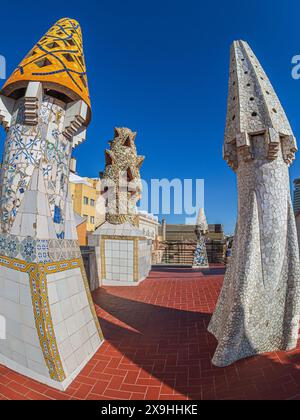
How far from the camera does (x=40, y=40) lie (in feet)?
12.1

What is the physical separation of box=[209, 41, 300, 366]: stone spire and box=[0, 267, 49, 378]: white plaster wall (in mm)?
2583

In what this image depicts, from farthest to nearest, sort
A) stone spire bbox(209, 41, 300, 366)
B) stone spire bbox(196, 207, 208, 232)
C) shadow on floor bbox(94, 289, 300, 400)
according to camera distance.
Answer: stone spire bbox(196, 207, 208, 232) < stone spire bbox(209, 41, 300, 366) < shadow on floor bbox(94, 289, 300, 400)

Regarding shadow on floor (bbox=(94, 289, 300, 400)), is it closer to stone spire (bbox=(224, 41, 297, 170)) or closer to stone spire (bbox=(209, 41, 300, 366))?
stone spire (bbox=(209, 41, 300, 366))

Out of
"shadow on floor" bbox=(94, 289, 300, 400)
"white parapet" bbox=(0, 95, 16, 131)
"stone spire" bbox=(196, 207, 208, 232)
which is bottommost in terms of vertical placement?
"shadow on floor" bbox=(94, 289, 300, 400)

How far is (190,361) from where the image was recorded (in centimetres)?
322

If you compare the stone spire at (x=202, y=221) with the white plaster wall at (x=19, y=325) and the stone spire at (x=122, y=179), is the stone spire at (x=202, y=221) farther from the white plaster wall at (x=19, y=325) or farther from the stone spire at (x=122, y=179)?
the white plaster wall at (x=19, y=325)

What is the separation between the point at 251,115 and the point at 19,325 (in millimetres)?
4919

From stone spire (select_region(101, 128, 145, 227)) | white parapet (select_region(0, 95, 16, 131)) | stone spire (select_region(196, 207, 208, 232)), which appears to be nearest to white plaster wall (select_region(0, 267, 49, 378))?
white parapet (select_region(0, 95, 16, 131))

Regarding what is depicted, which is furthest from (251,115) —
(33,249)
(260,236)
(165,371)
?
(165,371)

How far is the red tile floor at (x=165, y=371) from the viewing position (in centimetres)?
251

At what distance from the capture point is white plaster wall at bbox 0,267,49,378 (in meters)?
2.81

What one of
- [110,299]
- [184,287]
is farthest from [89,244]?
[184,287]

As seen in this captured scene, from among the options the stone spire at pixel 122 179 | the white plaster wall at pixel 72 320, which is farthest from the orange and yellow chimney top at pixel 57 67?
the stone spire at pixel 122 179

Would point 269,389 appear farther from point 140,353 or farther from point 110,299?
point 110,299
